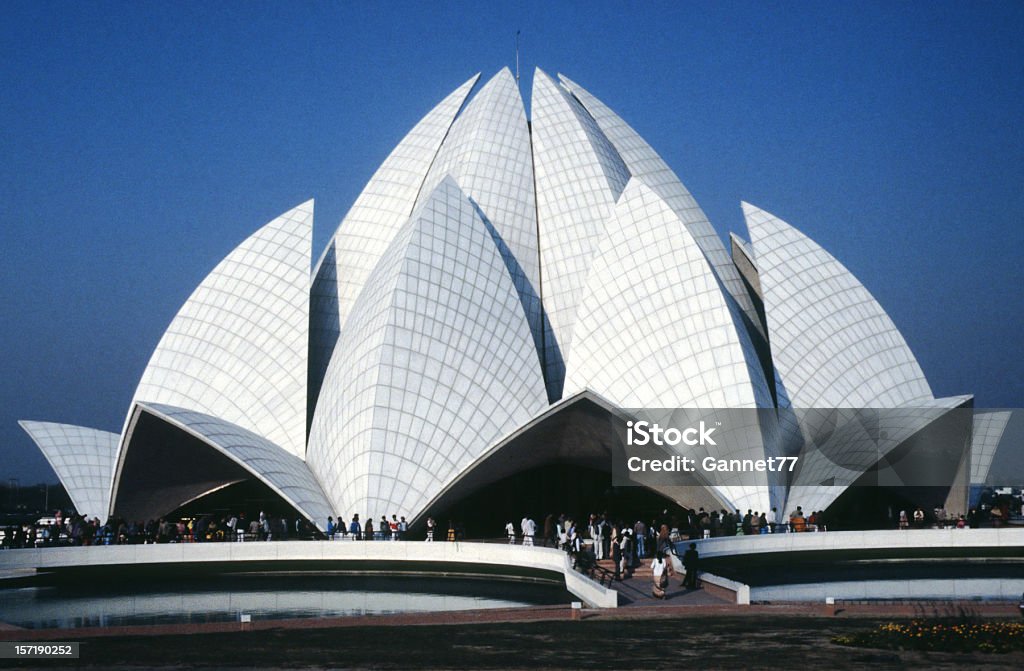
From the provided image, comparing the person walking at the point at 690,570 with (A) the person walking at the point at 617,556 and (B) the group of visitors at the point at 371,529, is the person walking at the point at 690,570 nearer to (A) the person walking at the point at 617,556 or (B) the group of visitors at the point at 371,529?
(A) the person walking at the point at 617,556

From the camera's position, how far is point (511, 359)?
3412cm

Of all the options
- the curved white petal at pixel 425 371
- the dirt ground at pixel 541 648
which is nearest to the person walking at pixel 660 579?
the dirt ground at pixel 541 648

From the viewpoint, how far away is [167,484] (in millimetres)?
36594

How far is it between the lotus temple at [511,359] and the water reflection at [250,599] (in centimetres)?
494

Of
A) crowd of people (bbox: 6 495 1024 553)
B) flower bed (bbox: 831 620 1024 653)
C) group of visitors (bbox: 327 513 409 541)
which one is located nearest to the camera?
flower bed (bbox: 831 620 1024 653)

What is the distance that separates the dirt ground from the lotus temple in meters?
14.6

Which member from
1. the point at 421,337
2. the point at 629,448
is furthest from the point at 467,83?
the point at 629,448

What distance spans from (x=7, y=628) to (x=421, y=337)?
55.9ft

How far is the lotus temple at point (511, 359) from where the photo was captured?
31.3m

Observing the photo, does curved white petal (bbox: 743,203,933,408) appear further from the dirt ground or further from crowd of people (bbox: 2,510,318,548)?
the dirt ground

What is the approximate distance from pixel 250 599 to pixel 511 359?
47.1 ft

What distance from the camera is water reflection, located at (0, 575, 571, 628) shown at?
1922 centimetres

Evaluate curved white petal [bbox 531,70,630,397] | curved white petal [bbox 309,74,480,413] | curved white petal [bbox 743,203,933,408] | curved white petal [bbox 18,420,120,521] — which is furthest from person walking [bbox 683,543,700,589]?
curved white petal [bbox 18,420,120,521]

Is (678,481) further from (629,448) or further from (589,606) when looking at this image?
(589,606)
